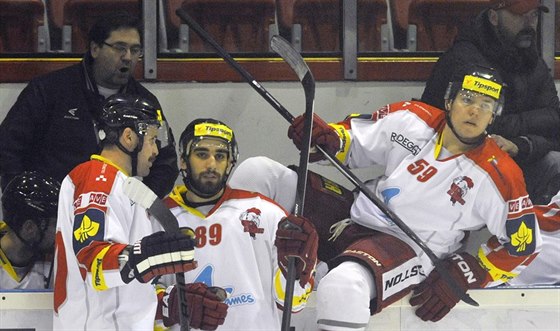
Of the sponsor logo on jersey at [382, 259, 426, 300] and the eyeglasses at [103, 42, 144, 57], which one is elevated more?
the eyeglasses at [103, 42, 144, 57]

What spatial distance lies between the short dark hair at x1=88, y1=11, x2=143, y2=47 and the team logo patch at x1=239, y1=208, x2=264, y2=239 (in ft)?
2.98

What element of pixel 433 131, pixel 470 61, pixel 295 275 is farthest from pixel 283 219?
pixel 470 61

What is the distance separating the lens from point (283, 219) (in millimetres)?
3516

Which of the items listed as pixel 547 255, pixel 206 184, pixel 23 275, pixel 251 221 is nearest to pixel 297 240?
pixel 251 221

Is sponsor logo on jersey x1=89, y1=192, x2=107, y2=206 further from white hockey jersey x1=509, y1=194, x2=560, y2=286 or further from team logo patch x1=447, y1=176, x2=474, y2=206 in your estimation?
white hockey jersey x1=509, y1=194, x2=560, y2=286

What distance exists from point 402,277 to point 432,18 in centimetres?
128

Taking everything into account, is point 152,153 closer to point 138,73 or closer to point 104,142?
point 104,142

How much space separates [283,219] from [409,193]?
0.57 m

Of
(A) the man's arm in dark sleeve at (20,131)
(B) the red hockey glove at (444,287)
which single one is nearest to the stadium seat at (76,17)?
(A) the man's arm in dark sleeve at (20,131)

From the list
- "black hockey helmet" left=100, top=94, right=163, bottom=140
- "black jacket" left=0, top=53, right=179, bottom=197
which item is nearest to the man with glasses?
"black jacket" left=0, top=53, right=179, bottom=197

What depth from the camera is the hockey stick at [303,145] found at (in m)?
3.48

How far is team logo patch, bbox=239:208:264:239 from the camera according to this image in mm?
3680

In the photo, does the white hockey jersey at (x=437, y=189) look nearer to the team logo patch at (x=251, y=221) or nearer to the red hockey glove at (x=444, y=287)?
the red hockey glove at (x=444, y=287)

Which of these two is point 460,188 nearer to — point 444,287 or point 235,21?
point 444,287
